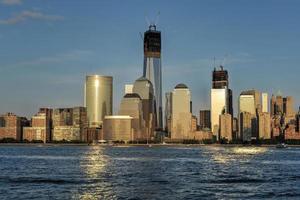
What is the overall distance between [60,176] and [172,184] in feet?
80.7

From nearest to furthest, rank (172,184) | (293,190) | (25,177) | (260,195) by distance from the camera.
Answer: (260,195) → (293,190) → (172,184) → (25,177)

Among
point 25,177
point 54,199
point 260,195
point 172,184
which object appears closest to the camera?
point 54,199

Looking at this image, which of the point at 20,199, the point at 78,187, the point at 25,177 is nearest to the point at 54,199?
the point at 20,199

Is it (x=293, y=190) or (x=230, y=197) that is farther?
(x=293, y=190)

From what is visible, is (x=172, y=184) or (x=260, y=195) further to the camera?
(x=172, y=184)

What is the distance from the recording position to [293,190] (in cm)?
8100

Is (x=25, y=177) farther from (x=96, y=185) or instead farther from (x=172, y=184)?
(x=172, y=184)

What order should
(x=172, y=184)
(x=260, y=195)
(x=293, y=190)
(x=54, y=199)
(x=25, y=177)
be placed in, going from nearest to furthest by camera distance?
(x=54, y=199) → (x=260, y=195) → (x=293, y=190) → (x=172, y=184) → (x=25, y=177)

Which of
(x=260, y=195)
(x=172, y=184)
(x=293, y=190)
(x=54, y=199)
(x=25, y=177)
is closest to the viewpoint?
(x=54, y=199)

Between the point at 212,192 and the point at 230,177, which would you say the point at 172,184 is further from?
the point at 230,177

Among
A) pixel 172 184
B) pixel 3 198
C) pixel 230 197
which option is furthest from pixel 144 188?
pixel 3 198

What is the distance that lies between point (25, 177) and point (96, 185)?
2073 cm

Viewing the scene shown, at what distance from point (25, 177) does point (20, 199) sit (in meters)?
31.6

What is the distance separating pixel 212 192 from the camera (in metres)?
77.5
